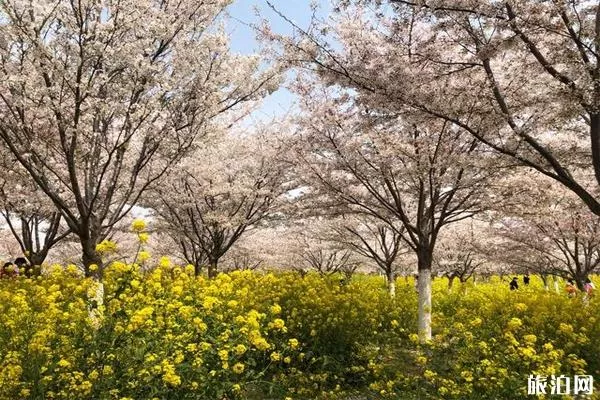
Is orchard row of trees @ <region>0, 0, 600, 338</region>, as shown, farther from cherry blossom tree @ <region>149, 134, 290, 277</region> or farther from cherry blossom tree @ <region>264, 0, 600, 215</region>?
cherry blossom tree @ <region>149, 134, 290, 277</region>

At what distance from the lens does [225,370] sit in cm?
432

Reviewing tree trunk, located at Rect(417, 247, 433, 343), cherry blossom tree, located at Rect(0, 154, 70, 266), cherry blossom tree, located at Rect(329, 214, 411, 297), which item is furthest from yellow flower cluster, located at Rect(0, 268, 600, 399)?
cherry blossom tree, located at Rect(329, 214, 411, 297)

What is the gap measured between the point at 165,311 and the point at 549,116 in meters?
5.38

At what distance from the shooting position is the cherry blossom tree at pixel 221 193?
14.5 metres

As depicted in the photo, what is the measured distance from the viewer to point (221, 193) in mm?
15086

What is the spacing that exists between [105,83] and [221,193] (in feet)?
28.7

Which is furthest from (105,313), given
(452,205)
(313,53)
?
(452,205)

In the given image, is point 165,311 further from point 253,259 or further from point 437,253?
point 253,259

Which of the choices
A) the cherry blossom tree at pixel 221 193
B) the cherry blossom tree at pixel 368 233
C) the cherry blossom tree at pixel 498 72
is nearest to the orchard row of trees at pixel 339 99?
the cherry blossom tree at pixel 498 72

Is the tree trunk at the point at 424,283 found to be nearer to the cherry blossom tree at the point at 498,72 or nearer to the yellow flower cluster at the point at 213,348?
the yellow flower cluster at the point at 213,348

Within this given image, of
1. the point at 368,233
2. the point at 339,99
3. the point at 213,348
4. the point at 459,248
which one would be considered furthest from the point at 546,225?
the point at 213,348

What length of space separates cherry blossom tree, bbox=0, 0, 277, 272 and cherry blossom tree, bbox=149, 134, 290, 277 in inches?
232

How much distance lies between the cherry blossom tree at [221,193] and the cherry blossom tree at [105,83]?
19.4 ft

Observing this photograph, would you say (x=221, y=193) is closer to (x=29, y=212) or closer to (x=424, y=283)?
(x=29, y=212)
